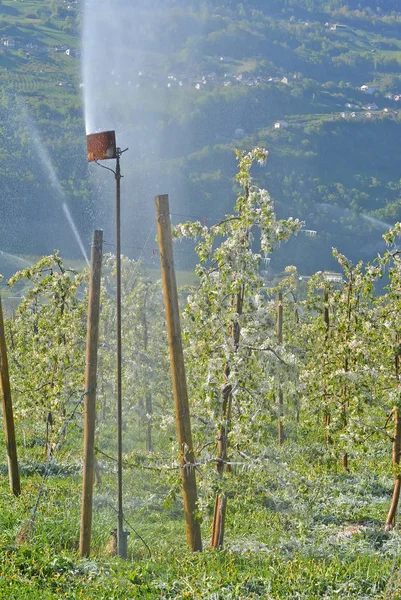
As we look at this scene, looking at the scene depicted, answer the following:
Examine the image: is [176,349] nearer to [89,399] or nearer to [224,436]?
[89,399]

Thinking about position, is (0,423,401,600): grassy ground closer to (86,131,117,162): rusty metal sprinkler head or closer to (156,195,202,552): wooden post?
(156,195,202,552): wooden post

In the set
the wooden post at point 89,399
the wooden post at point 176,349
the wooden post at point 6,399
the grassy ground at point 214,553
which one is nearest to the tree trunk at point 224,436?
the grassy ground at point 214,553

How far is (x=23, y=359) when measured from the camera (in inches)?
689

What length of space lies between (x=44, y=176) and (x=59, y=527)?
156 m

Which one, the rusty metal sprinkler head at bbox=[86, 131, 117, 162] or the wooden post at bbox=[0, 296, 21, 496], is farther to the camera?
the wooden post at bbox=[0, 296, 21, 496]

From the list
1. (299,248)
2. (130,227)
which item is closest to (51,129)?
(130,227)

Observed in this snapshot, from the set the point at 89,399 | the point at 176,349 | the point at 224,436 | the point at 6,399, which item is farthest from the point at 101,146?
the point at 6,399

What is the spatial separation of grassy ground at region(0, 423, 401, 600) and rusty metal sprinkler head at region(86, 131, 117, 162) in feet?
13.7

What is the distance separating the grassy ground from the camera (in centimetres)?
784

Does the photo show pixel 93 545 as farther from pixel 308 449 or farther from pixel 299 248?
pixel 299 248

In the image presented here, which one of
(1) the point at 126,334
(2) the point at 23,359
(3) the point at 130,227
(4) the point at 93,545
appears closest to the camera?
(4) the point at 93,545

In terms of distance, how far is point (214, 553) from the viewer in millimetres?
8766

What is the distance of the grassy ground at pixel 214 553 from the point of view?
7844mm

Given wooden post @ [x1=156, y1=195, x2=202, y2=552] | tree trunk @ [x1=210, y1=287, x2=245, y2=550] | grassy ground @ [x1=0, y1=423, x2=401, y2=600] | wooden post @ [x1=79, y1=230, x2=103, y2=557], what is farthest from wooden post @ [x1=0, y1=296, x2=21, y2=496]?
wooden post @ [x1=156, y1=195, x2=202, y2=552]
